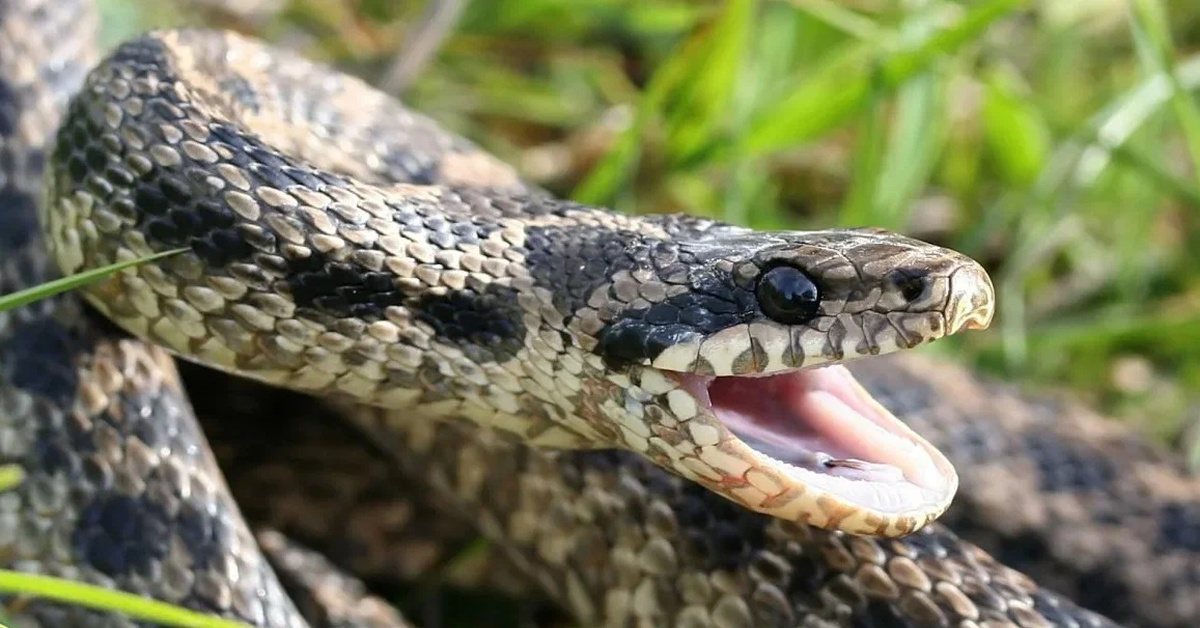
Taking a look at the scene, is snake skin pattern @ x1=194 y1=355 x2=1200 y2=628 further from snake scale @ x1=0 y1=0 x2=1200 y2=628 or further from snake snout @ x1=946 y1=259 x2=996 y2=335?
snake snout @ x1=946 y1=259 x2=996 y2=335

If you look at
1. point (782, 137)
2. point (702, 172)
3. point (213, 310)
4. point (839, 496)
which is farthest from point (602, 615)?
point (702, 172)

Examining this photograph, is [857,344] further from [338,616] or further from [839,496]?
[338,616]

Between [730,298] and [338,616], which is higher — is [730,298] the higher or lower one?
the higher one

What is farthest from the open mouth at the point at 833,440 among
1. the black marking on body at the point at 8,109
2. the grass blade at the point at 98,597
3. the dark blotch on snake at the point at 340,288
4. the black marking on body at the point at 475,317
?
the black marking on body at the point at 8,109

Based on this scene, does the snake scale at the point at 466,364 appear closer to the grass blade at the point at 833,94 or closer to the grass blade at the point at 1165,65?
the grass blade at the point at 833,94

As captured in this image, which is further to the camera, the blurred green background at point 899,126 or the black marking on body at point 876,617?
the blurred green background at point 899,126

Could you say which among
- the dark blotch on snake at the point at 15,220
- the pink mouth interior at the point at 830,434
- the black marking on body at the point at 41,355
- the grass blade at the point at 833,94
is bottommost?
the black marking on body at the point at 41,355

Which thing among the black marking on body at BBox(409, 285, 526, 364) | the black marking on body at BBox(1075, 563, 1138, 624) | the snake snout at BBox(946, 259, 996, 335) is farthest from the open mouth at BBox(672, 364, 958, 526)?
the black marking on body at BBox(1075, 563, 1138, 624)
